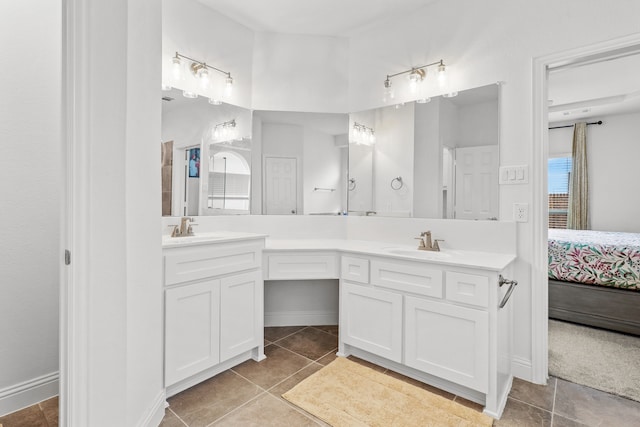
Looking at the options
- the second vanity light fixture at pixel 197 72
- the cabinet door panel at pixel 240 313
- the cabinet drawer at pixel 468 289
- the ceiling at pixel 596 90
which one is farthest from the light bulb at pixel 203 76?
the ceiling at pixel 596 90

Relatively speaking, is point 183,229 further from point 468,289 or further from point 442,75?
point 442,75

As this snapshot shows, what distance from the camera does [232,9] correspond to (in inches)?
102

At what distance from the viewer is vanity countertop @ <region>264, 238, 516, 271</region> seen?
1828 mm

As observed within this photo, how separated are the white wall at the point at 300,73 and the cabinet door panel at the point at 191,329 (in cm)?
172

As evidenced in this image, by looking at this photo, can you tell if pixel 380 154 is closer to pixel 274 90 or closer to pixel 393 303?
pixel 274 90

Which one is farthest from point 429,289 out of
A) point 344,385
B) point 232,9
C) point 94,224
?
point 232,9

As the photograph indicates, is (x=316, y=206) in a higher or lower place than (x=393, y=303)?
higher

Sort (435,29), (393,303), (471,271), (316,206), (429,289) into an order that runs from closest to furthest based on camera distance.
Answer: (471,271)
(429,289)
(393,303)
(435,29)
(316,206)

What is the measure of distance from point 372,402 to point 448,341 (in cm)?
54

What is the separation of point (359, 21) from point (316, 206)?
5.26 feet

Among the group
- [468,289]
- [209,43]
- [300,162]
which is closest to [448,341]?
[468,289]

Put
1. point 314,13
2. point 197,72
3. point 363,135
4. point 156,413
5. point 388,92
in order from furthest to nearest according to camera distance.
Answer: point 363,135
point 388,92
point 314,13
point 197,72
point 156,413

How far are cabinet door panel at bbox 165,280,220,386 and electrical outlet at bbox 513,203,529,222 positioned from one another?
6.39 feet

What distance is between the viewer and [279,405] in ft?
5.87
